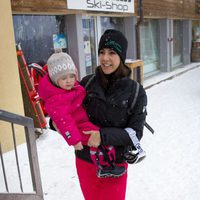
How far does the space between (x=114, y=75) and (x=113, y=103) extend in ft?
0.65

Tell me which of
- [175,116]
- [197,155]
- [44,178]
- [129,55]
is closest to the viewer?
[44,178]

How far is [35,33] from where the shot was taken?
253 inches

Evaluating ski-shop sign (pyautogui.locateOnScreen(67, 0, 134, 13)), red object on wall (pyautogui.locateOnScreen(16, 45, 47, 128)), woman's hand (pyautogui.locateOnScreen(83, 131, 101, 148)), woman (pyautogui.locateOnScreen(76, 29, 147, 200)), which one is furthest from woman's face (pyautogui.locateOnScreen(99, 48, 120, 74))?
ski-shop sign (pyautogui.locateOnScreen(67, 0, 134, 13))

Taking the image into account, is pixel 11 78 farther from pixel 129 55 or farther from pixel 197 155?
pixel 129 55

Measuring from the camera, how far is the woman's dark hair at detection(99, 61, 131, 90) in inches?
74.9

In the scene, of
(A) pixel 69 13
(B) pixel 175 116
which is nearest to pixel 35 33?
(A) pixel 69 13

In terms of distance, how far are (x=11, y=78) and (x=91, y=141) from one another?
10.0ft

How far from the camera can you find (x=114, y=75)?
1908 millimetres

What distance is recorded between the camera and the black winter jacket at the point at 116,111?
5.91 ft

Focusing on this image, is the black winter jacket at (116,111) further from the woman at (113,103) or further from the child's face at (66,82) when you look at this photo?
the child's face at (66,82)

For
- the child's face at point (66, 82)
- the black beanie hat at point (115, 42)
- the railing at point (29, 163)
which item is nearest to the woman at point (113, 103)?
the black beanie hat at point (115, 42)

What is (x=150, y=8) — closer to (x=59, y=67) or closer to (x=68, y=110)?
(x=59, y=67)

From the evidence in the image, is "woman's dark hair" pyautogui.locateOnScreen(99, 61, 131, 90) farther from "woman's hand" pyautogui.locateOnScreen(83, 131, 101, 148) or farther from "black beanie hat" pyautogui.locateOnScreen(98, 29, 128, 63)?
"woman's hand" pyautogui.locateOnScreen(83, 131, 101, 148)

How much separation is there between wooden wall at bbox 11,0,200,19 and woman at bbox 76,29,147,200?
382cm
